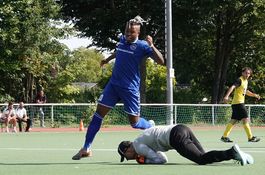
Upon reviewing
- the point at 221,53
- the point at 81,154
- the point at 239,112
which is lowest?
the point at 81,154

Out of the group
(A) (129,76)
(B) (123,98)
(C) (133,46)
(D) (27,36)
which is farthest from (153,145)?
(D) (27,36)

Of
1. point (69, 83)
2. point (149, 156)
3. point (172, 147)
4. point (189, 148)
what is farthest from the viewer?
point (69, 83)

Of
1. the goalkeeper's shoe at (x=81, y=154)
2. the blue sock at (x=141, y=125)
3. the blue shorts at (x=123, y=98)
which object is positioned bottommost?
the goalkeeper's shoe at (x=81, y=154)

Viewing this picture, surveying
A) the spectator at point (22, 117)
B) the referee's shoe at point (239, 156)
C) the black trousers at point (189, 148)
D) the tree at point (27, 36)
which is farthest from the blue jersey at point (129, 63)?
the tree at point (27, 36)

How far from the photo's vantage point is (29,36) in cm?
3222

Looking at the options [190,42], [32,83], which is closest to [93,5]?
[32,83]

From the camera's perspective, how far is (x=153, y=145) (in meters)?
9.00

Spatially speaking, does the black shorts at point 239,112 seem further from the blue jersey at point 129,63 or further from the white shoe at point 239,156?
the white shoe at point 239,156

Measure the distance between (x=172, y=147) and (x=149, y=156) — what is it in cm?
41

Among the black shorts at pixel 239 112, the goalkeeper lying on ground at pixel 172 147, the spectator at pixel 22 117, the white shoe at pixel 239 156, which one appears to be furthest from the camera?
the spectator at pixel 22 117

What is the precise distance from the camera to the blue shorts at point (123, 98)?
31.7 feet

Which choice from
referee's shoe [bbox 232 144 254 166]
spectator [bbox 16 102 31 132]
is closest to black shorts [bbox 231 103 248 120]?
referee's shoe [bbox 232 144 254 166]

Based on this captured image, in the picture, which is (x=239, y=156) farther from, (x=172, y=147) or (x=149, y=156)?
(x=149, y=156)
